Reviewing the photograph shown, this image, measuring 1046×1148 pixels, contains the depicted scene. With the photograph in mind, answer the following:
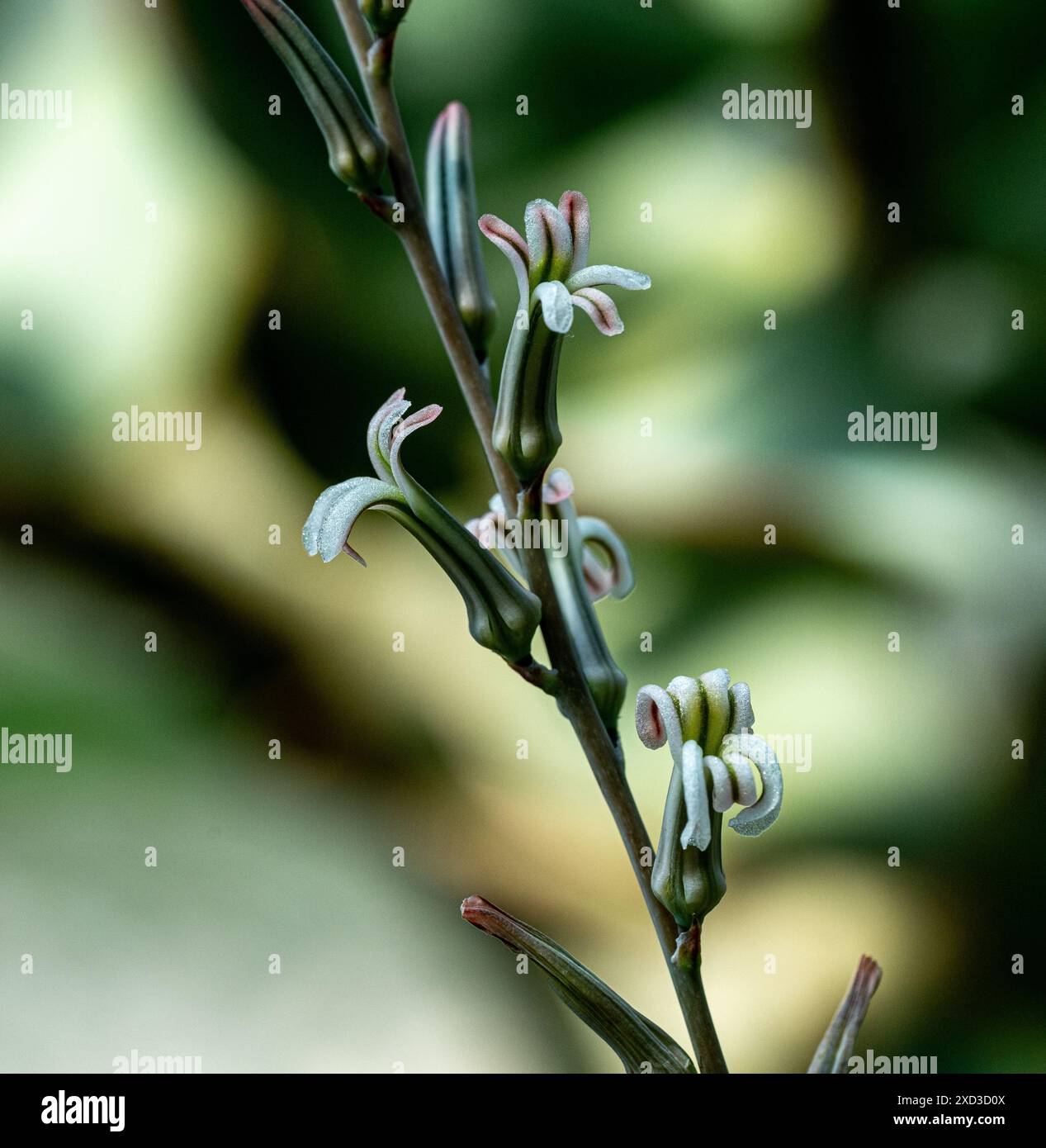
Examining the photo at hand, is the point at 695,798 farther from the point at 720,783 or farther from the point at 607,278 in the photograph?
the point at 607,278

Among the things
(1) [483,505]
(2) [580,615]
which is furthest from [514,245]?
(1) [483,505]

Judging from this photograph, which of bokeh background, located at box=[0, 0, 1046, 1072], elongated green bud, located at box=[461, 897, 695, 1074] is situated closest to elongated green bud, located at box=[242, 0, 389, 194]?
elongated green bud, located at box=[461, 897, 695, 1074]

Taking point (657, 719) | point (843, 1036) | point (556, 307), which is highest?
point (556, 307)

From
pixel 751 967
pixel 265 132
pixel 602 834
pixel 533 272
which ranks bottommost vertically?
pixel 751 967

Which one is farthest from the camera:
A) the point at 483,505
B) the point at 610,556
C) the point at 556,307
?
the point at 483,505
